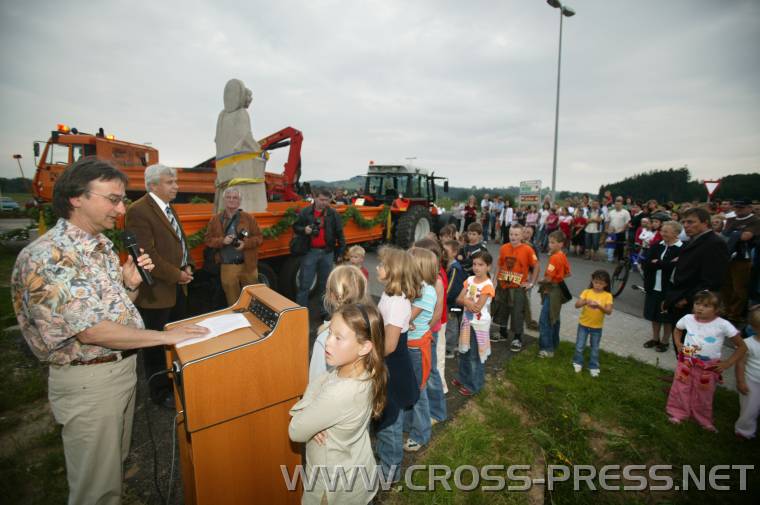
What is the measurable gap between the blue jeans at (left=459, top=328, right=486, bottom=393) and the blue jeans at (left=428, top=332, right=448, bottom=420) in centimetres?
53

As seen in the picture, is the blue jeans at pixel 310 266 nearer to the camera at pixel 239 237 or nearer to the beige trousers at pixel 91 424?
the camera at pixel 239 237

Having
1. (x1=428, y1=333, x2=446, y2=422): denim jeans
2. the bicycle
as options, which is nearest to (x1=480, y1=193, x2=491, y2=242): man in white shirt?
the bicycle

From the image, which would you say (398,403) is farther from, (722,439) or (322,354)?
(722,439)

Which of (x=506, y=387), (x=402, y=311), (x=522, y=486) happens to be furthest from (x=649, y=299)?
(x=402, y=311)

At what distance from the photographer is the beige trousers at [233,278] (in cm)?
420

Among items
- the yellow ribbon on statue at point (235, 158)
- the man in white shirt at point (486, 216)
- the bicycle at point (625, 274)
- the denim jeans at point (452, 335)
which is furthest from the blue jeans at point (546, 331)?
the man in white shirt at point (486, 216)

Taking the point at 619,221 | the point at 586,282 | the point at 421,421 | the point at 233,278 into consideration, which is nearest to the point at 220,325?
the point at 421,421

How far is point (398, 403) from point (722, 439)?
296 centimetres

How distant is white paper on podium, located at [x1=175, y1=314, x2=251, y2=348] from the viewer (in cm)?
182

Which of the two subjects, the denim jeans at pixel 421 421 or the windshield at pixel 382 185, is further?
the windshield at pixel 382 185

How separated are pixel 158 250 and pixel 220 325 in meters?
1.49

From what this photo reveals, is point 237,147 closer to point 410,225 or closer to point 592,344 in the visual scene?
point 410,225

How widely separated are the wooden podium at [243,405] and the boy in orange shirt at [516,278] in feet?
10.5

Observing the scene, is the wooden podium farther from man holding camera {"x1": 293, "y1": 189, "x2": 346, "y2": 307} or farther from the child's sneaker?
man holding camera {"x1": 293, "y1": 189, "x2": 346, "y2": 307}
